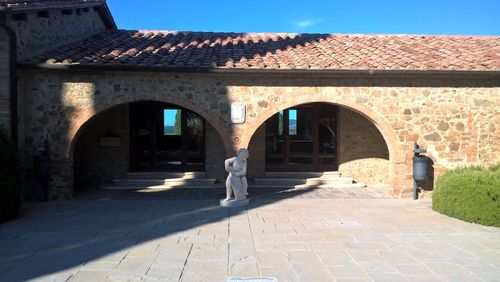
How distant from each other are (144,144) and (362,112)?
627 cm

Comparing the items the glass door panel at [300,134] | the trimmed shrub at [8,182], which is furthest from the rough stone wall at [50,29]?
the glass door panel at [300,134]

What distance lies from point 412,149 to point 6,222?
8.53 metres

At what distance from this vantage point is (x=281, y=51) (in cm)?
1077

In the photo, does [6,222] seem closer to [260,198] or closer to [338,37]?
[260,198]

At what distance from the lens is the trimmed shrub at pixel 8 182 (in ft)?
22.1

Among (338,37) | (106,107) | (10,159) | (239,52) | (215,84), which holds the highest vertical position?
(338,37)

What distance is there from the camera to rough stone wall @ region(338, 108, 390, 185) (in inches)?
450

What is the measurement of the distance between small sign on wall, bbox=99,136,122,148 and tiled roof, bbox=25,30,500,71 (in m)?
2.48

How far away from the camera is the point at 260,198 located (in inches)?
362

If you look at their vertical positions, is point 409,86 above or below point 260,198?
above

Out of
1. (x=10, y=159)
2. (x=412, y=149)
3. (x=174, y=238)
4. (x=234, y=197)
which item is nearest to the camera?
(x=174, y=238)

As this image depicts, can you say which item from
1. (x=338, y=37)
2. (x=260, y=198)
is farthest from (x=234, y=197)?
(x=338, y=37)

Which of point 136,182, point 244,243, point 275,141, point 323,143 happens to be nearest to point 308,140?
point 323,143

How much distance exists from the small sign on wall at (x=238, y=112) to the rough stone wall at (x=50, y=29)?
4853 millimetres
